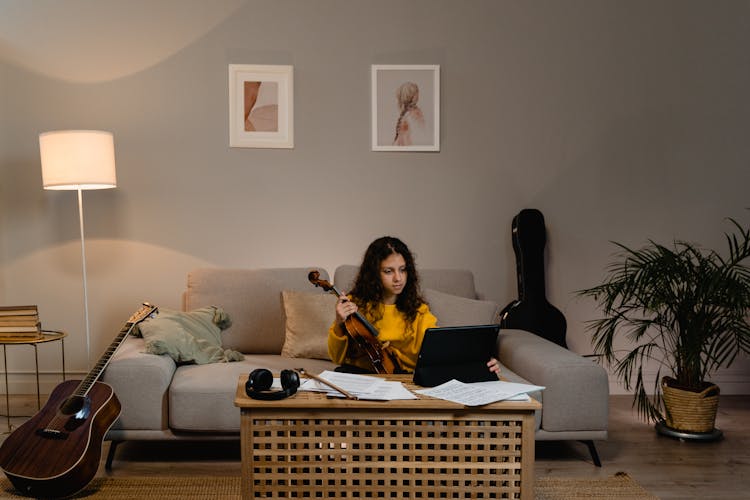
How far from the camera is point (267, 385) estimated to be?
1.99 metres

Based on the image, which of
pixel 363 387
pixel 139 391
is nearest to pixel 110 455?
pixel 139 391

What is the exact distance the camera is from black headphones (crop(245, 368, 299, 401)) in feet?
6.45

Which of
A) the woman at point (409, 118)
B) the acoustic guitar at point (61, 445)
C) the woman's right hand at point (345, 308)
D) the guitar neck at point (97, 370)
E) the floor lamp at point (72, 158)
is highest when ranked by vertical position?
the woman at point (409, 118)

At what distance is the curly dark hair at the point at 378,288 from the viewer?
2783 millimetres

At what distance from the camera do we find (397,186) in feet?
13.4

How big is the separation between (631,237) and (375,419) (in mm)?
2692

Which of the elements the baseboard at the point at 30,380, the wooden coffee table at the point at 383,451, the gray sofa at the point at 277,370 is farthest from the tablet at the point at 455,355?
the baseboard at the point at 30,380

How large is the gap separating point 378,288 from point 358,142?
1.45 metres

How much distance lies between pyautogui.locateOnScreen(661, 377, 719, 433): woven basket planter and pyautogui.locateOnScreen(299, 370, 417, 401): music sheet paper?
181cm

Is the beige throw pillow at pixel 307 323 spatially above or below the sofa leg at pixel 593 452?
above

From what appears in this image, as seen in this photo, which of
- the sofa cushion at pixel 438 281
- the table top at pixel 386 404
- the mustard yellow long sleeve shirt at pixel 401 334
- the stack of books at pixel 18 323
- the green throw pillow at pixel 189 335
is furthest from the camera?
the sofa cushion at pixel 438 281

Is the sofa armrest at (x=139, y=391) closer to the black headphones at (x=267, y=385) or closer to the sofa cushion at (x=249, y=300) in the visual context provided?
the sofa cushion at (x=249, y=300)

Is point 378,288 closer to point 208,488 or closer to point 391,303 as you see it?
point 391,303

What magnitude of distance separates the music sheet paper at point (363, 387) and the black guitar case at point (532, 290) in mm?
1889
